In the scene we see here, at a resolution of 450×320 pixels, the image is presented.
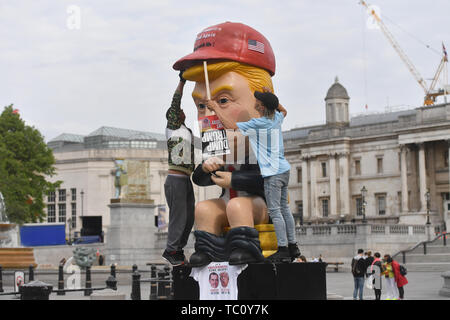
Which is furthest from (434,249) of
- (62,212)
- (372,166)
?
(62,212)

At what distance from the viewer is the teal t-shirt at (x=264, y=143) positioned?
9797 millimetres

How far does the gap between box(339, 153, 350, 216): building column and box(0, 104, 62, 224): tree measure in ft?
Result: 121

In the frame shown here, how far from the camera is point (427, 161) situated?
72.1 meters

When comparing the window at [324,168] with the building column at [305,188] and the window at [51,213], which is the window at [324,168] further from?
the window at [51,213]

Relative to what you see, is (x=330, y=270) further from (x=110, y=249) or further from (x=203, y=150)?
(x=203, y=150)

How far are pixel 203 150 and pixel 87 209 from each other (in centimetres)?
7165

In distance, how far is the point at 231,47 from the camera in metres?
10.2

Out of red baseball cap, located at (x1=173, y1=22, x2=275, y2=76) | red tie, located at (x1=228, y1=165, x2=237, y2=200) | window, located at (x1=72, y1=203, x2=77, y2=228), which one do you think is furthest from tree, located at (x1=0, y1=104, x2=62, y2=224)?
red tie, located at (x1=228, y1=165, x2=237, y2=200)

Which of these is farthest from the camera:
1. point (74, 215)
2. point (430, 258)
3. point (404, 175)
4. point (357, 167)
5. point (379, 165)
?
point (74, 215)

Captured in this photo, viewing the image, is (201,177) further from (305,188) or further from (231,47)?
(305,188)

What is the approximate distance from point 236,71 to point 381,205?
2711 inches

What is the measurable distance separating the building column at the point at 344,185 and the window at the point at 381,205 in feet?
10.9

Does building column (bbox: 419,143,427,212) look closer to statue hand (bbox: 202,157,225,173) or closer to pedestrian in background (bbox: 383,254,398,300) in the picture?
pedestrian in background (bbox: 383,254,398,300)
